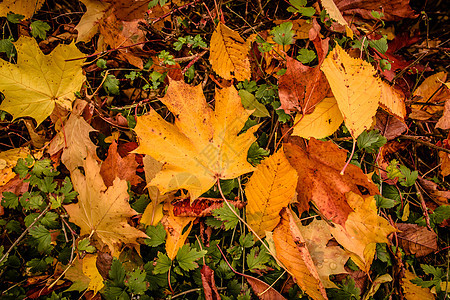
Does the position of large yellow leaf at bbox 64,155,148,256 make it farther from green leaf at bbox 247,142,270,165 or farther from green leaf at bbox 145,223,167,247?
green leaf at bbox 247,142,270,165

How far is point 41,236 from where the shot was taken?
106cm

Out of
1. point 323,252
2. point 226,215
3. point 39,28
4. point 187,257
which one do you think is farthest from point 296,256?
point 39,28

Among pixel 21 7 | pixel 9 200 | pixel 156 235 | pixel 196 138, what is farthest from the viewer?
pixel 21 7

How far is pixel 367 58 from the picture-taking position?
116 cm

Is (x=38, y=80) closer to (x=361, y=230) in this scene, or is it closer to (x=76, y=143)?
(x=76, y=143)

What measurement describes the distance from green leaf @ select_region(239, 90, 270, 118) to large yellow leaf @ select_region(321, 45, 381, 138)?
32 centimetres

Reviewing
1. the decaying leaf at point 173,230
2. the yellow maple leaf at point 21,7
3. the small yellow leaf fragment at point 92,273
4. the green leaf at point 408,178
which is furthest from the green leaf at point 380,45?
the yellow maple leaf at point 21,7

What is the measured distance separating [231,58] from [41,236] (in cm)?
105

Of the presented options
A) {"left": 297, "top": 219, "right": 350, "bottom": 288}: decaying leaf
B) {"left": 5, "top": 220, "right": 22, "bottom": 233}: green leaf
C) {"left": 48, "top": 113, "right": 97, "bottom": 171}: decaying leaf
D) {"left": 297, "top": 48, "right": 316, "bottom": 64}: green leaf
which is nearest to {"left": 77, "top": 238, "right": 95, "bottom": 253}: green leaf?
{"left": 48, "top": 113, "right": 97, "bottom": 171}: decaying leaf

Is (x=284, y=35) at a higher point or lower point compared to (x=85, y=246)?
higher

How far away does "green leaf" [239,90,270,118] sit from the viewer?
1125 mm

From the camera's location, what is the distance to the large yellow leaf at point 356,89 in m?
0.90

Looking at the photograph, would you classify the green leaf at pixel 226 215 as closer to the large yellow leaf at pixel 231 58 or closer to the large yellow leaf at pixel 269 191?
the large yellow leaf at pixel 269 191

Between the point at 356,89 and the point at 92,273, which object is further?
the point at 92,273
